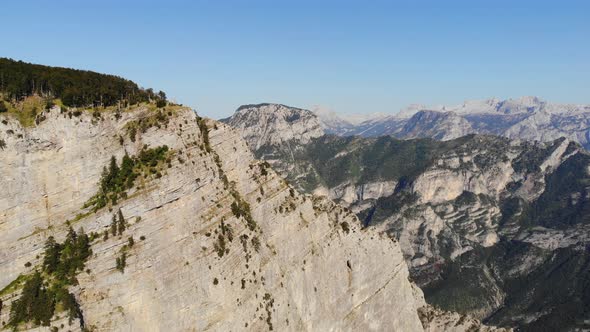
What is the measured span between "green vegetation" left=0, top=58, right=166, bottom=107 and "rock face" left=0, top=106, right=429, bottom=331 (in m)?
6.17

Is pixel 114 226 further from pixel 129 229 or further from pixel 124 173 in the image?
pixel 124 173

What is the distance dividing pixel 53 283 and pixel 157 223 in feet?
51.4

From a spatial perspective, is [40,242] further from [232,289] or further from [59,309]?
[232,289]

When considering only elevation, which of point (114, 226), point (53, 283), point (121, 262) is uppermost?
point (114, 226)

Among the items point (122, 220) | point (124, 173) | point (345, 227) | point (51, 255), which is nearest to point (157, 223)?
point (122, 220)

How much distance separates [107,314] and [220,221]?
22305 mm

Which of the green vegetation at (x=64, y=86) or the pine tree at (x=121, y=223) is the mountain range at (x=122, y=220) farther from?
the green vegetation at (x=64, y=86)

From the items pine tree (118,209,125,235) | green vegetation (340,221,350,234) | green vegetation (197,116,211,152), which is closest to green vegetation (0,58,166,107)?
green vegetation (197,116,211,152)

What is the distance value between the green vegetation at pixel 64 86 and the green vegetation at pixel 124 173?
11732mm

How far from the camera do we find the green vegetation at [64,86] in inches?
3145

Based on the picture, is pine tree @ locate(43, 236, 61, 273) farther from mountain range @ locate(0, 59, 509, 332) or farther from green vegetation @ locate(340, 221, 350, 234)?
green vegetation @ locate(340, 221, 350, 234)

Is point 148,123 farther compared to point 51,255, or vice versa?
point 148,123

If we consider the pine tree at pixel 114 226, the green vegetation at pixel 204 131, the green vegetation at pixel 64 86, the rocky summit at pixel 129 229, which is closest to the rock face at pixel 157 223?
the rocky summit at pixel 129 229

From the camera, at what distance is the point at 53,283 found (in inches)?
2753
